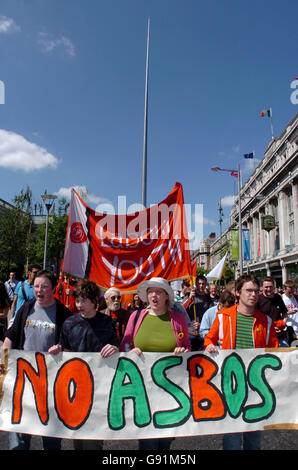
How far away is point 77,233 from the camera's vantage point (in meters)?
5.21

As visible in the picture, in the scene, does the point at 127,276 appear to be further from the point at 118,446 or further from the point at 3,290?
the point at 118,446

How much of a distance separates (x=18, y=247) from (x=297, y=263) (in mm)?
27556

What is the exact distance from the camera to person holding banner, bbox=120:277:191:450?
2836mm

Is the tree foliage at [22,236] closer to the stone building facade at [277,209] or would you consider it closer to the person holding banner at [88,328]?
the stone building facade at [277,209]

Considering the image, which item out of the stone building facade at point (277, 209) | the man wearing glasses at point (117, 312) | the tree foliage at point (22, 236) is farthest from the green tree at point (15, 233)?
the man wearing glasses at point (117, 312)

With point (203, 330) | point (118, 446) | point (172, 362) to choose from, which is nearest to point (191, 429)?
point (172, 362)

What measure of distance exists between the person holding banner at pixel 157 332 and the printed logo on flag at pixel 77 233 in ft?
8.18

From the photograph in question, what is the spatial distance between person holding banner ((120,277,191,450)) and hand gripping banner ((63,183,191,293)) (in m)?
1.97

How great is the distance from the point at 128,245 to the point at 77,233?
867 mm

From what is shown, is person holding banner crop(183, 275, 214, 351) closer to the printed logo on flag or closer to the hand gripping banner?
the hand gripping banner

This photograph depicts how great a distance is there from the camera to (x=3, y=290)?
166 inches

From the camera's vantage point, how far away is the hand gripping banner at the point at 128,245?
5000mm
